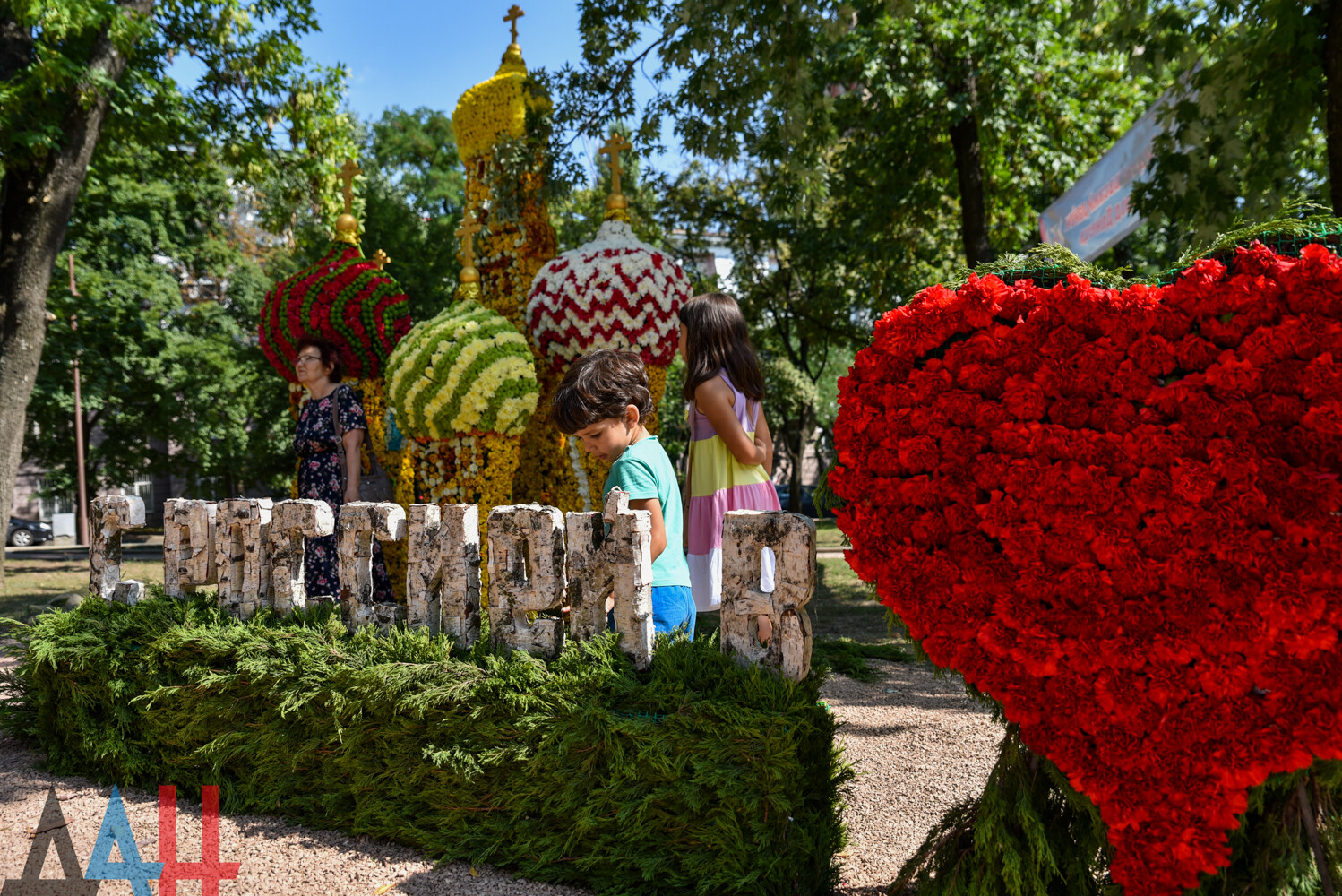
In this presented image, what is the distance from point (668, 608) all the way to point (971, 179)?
7.52 metres

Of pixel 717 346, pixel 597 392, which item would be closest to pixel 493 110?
pixel 717 346

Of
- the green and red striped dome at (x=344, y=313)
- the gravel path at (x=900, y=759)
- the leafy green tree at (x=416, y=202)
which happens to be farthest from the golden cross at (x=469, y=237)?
the leafy green tree at (x=416, y=202)

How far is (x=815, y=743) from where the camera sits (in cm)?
247

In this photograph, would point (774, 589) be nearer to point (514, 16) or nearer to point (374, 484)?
point (374, 484)

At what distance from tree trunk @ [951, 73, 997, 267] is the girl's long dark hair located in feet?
20.7

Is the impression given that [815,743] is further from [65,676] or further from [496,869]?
[65,676]

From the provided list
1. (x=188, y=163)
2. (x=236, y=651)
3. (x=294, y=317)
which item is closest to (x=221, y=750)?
(x=236, y=651)

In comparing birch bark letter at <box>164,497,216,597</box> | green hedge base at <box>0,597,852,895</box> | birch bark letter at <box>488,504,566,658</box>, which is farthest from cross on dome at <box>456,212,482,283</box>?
birch bark letter at <box>488,504,566,658</box>

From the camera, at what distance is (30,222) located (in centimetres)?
838

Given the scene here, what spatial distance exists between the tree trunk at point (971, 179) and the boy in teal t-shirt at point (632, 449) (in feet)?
22.6

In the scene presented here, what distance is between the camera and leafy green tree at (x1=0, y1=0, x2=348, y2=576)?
7781 millimetres

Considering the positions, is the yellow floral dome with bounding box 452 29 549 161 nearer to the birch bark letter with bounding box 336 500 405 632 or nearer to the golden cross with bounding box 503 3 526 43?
the golden cross with bounding box 503 3 526 43

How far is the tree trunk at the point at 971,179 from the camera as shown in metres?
8.93

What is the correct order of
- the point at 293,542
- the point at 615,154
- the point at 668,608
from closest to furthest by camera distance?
the point at 668,608 < the point at 293,542 < the point at 615,154
